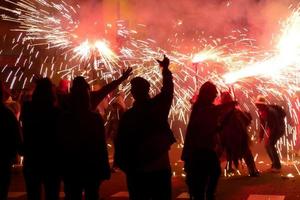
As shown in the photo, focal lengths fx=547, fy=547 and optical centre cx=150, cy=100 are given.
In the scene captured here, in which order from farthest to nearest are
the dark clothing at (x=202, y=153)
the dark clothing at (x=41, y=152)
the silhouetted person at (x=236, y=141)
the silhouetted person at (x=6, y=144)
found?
the silhouetted person at (x=236, y=141) → the dark clothing at (x=202, y=153) → the silhouetted person at (x=6, y=144) → the dark clothing at (x=41, y=152)

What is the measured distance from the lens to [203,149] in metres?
6.48

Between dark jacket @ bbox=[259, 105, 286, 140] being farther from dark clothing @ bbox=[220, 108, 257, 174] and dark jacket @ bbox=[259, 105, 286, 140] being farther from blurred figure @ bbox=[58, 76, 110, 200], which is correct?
blurred figure @ bbox=[58, 76, 110, 200]

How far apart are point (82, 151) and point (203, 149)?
1.61 meters

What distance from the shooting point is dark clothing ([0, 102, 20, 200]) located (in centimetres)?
619

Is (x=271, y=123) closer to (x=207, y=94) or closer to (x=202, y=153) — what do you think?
(x=207, y=94)

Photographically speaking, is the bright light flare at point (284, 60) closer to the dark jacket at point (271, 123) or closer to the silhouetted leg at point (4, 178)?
the dark jacket at point (271, 123)

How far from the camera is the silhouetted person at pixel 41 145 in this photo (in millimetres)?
5949

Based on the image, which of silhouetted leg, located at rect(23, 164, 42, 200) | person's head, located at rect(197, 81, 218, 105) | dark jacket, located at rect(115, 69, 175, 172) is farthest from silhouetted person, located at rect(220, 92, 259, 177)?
dark jacket, located at rect(115, 69, 175, 172)

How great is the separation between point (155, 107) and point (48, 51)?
2671 cm

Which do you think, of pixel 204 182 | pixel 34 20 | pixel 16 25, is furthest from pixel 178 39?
pixel 16 25

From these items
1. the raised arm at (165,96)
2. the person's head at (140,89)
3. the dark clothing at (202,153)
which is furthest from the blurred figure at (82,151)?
the dark clothing at (202,153)

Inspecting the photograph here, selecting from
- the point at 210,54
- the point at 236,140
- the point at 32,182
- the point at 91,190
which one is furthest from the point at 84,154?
the point at 210,54

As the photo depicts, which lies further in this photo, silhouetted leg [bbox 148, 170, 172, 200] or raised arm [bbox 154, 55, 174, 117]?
raised arm [bbox 154, 55, 174, 117]

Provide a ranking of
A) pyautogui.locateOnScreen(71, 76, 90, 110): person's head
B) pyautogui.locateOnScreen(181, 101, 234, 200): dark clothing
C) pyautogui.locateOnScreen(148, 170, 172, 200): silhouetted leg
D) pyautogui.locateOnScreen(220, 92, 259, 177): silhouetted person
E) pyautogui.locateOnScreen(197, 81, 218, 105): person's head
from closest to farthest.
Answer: pyautogui.locateOnScreen(148, 170, 172, 200): silhouetted leg
pyautogui.locateOnScreen(71, 76, 90, 110): person's head
pyautogui.locateOnScreen(181, 101, 234, 200): dark clothing
pyautogui.locateOnScreen(197, 81, 218, 105): person's head
pyautogui.locateOnScreen(220, 92, 259, 177): silhouetted person
